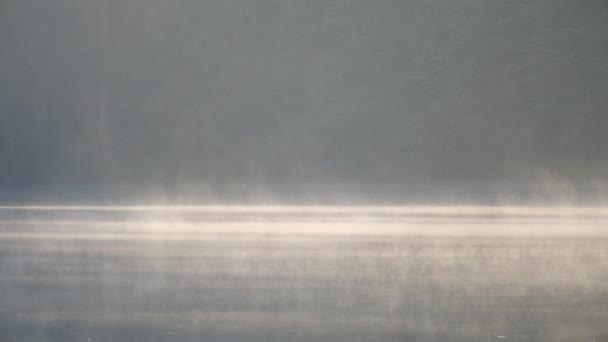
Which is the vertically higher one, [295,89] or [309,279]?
[295,89]

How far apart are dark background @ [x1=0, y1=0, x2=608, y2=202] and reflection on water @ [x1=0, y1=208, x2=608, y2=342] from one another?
6357 mm

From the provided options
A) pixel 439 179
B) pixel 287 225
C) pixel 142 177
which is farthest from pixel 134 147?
pixel 287 225

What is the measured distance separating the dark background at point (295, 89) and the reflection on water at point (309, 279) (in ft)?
20.9

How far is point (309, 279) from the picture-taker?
5.60 metres

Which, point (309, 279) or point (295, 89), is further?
point (295, 89)

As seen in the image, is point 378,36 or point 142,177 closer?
point 142,177

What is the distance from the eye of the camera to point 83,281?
559 cm

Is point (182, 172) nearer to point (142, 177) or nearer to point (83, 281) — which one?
point (142, 177)

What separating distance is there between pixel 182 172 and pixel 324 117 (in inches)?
124

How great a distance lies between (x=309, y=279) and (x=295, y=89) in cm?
1110

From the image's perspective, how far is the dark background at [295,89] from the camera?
15.2m

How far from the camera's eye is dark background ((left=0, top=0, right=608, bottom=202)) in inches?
599

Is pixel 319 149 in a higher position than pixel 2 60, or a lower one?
lower

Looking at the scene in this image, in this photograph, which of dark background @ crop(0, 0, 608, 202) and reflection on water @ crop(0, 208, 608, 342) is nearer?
reflection on water @ crop(0, 208, 608, 342)
